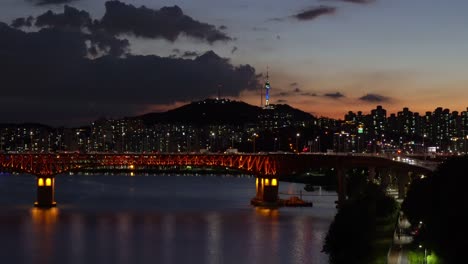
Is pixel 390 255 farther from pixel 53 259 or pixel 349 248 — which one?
pixel 53 259

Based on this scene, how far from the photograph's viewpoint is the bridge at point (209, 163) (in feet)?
347

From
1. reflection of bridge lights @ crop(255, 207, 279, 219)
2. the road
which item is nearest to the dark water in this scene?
reflection of bridge lights @ crop(255, 207, 279, 219)

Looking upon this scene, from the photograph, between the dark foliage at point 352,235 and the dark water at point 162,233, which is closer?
the dark foliage at point 352,235

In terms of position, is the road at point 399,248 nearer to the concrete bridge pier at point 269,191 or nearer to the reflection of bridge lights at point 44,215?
the reflection of bridge lights at point 44,215

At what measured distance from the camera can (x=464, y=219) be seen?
4200 centimetres

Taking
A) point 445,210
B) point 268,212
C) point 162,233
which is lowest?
point 162,233

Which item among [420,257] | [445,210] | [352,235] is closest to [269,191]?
[352,235]

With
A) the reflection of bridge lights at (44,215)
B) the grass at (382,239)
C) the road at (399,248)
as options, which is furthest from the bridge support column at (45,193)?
the road at (399,248)

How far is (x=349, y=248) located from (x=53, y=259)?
18.3 meters

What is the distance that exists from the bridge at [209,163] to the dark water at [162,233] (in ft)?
12.1

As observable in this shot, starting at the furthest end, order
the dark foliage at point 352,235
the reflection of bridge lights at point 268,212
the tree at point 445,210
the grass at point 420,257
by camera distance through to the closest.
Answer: the reflection of bridge lights at point 268,212 → the dark foliage at point 352,235 → the grass at point 420,257 → the tree at point 445,210

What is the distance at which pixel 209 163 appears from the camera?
108 metres

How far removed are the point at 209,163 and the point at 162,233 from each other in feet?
112

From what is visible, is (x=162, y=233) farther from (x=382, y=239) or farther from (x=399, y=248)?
(x=399, y=248)
